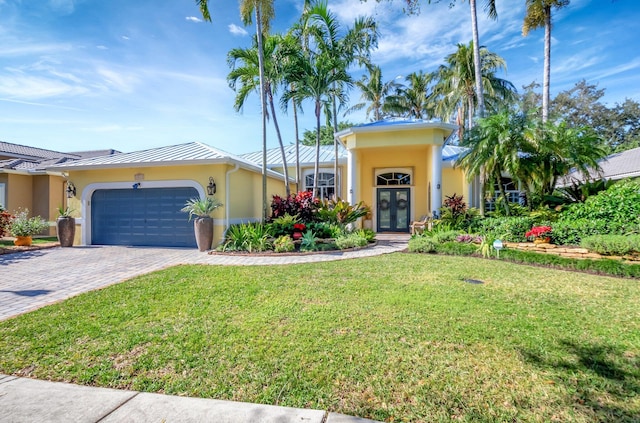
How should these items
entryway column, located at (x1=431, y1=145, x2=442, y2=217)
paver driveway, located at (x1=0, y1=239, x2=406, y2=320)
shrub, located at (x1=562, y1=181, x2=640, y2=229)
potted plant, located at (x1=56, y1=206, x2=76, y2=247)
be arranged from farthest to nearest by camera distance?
entryway column, located at (x1=431, y1=145, x2=442, y2=217)
potted plant, located at (x1=56, y1=206, x2=76, y2=247)
shrub, located at (x1=562, y1=181, x2=640, y2=229)
paver driveway, located at (x1=0, y1=239, x2=406, y2=320)

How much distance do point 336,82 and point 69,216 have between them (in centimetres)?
1240

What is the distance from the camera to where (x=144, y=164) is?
36.0 ft

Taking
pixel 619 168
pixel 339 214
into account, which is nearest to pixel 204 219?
pixel 339 214

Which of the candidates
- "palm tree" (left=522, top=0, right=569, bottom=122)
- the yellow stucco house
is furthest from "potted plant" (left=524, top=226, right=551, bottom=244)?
"palm tree" (left=522, top=0, right=569, bottom=122)

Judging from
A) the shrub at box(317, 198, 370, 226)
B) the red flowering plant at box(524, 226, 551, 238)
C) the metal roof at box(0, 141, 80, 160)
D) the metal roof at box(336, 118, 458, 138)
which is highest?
the metal roof at box(0, 141, 80, 160)

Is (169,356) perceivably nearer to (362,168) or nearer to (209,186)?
(209,186)

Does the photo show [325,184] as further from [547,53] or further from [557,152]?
[547,53]

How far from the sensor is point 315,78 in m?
12.0

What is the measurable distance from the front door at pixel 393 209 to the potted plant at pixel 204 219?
8.61 m

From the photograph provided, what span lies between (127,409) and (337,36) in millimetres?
14105

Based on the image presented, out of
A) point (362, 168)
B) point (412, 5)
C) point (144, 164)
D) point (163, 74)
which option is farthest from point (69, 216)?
point (412, 5)

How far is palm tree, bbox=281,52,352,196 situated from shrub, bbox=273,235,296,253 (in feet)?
20.6

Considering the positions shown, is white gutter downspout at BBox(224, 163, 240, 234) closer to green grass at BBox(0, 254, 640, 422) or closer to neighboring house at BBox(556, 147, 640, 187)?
green grass at BBox(0, 254, 640, 422)

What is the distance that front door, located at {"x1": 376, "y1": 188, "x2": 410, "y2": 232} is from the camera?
50.6 feet
